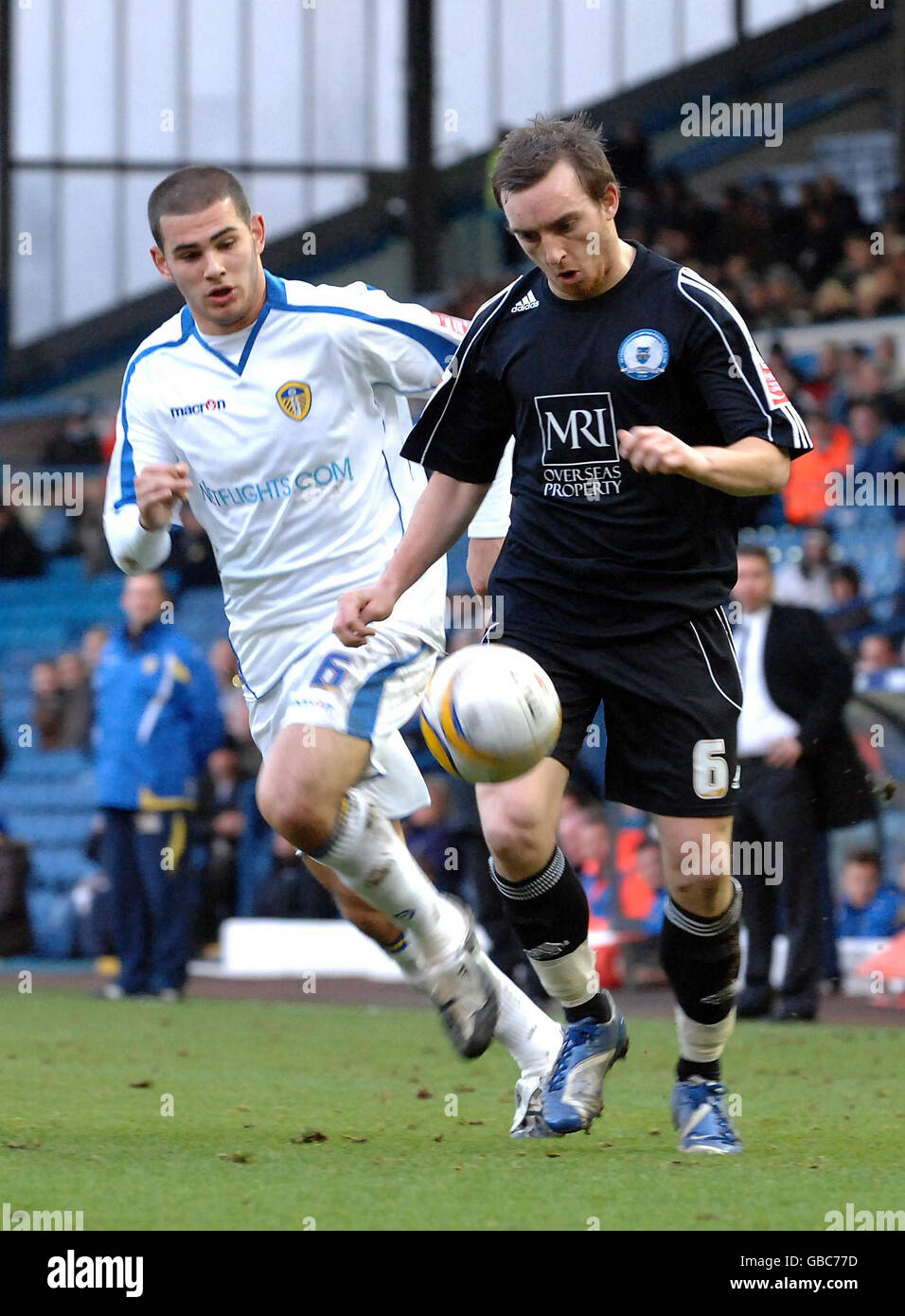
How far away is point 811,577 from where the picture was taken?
51.2 feet

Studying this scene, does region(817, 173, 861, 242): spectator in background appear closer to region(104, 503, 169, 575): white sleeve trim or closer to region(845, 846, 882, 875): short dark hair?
region(845, 846, 882, 875): short dark hair

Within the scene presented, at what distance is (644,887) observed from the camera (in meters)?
13.0

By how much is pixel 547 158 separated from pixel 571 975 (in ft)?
7.09

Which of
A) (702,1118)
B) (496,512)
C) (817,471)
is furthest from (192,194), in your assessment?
(817,471)

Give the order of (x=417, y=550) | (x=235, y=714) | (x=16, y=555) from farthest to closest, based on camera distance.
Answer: (x=16, y=555), (x=235, y=714), (x=417, y=550)

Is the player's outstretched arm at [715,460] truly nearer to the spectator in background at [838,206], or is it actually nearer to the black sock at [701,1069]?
the black sock at [701,1069]

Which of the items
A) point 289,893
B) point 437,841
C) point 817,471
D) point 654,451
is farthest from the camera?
point 817,471

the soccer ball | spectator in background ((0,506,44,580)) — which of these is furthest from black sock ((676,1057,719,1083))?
spectator in background ((0,506,44,580))

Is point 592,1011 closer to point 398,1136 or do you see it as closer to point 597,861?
point 398,1136

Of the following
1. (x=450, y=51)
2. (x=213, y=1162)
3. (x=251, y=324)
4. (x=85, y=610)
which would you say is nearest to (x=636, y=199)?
(x=450, y=51)

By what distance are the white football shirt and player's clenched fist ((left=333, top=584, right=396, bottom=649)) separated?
22.8 inches

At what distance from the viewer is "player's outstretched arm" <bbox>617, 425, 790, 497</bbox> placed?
4.94 metres

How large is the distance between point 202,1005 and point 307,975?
6.94ft

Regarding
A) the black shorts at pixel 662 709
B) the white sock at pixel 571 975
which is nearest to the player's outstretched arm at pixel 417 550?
the black shorts at pixel 662 709
